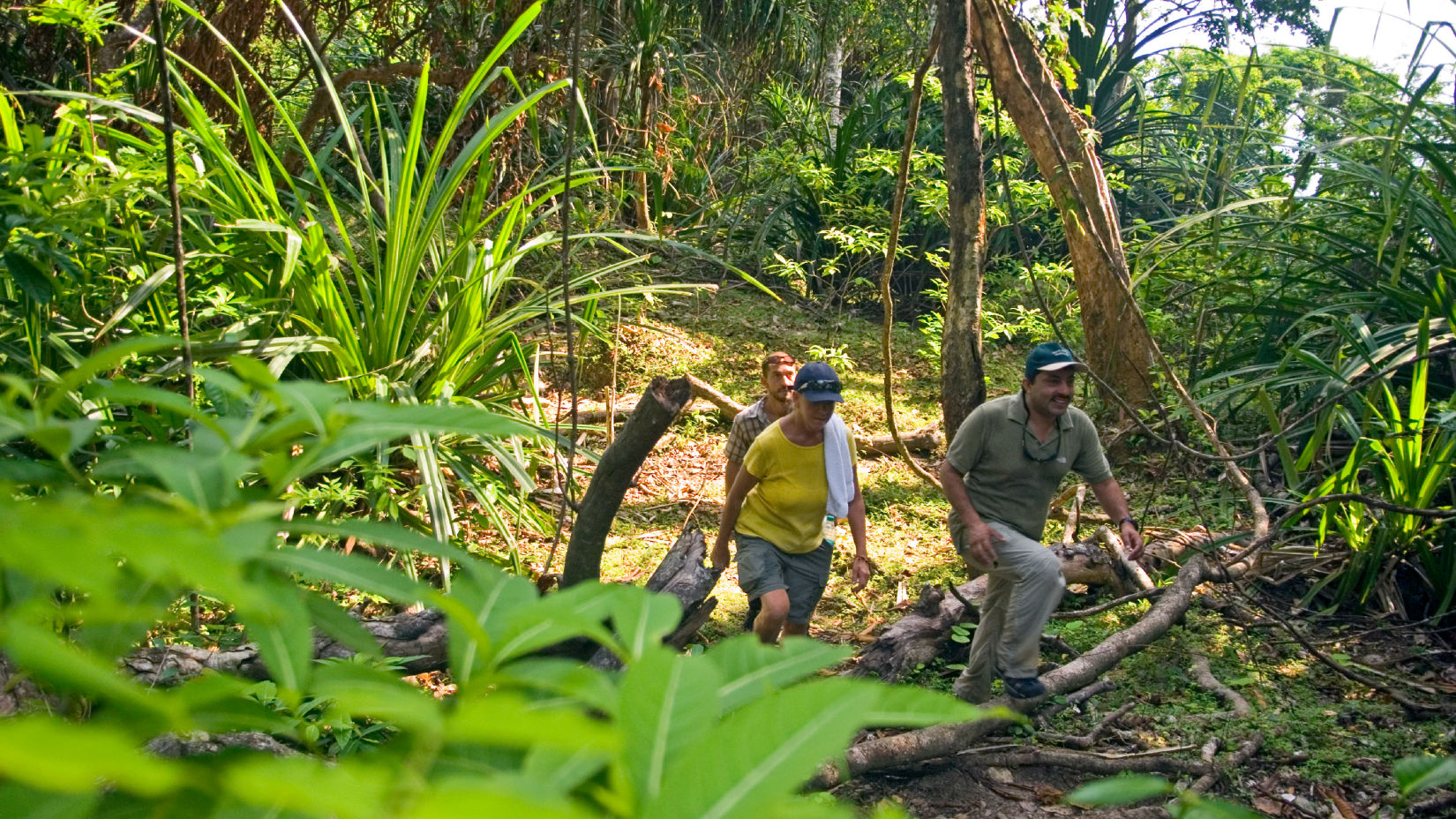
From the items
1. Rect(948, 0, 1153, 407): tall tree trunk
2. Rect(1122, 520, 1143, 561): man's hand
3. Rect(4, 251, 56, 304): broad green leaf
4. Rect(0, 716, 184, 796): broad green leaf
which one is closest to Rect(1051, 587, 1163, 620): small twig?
Rect(1122, 520, 1143, 561): man's hand

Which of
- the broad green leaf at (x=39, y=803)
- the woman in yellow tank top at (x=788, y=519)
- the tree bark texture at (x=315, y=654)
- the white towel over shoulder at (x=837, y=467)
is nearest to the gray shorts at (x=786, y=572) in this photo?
the woman in yellow tank top at (x=788, y=519)

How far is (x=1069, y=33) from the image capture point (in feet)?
35.3

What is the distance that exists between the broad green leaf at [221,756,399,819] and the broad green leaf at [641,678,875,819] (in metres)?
0.14

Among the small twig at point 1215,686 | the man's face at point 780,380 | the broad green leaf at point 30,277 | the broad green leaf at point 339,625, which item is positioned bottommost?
the small twig at point 1215,686

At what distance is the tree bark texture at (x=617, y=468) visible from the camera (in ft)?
11.3

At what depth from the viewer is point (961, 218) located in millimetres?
5121

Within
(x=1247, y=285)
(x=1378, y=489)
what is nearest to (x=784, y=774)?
(x=1378, y=489)

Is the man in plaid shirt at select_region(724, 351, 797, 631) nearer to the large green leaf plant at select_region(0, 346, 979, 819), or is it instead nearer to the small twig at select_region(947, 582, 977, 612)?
the small twig at select_region(947, 582, 977, 612)

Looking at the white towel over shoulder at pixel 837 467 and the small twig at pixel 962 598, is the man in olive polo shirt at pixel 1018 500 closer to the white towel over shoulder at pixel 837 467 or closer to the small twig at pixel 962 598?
the small twig at pixel 962 598

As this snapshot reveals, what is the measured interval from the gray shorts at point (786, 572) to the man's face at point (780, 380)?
0.68 metres

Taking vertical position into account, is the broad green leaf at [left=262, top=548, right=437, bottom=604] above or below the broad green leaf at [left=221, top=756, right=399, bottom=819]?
below

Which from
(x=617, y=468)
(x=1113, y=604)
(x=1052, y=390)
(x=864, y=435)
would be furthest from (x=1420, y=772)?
(x=864, y=435)

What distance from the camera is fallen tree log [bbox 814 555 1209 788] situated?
3607 millimetres

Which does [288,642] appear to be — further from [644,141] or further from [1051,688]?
[644,141]
